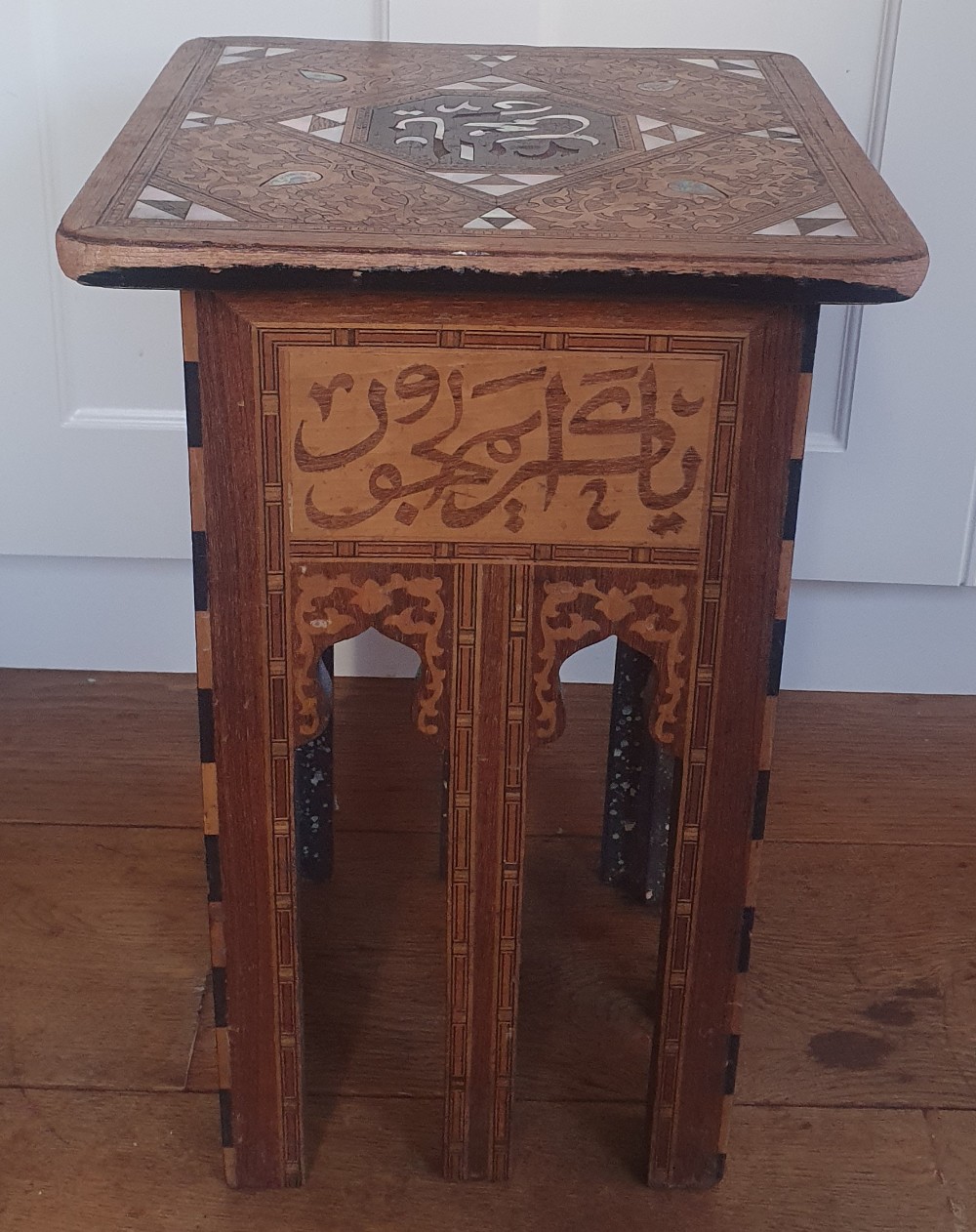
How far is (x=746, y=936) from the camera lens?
0.97 metres

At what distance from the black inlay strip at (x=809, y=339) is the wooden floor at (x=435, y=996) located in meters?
0.58

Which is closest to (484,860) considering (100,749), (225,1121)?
(225,1121)

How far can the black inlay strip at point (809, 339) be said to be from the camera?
811 mm

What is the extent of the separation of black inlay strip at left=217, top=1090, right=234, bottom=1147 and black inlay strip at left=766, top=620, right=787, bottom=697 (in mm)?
455

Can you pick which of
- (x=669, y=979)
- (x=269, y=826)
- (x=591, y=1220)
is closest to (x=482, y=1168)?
(x=591, y=1220)

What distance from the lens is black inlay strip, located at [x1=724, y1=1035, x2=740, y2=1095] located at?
100cm

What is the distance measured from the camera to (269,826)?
0.94 meters

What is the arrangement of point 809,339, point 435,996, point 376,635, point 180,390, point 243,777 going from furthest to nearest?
point 376,635 < point 180,390 < point 435,996 < point 243,777 < point 809,339

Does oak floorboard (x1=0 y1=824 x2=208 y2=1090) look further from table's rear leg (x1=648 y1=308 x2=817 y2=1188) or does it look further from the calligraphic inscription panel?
the calligraphic inscription panel

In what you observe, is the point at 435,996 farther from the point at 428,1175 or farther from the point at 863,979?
the point at 863,979

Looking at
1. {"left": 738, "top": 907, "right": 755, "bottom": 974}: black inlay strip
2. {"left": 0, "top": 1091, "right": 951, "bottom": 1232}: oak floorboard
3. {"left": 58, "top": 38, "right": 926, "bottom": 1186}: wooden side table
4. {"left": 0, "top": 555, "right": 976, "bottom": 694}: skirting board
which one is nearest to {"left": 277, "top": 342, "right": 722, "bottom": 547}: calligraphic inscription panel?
{"left": 58, "top": 38, "right": 926, "bottom": 1186}: wooden side table

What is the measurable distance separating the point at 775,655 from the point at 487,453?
0.71 ft

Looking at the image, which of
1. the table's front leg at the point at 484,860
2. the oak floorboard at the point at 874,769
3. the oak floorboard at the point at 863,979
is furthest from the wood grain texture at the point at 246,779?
the oak floorboard at the point at 874,769

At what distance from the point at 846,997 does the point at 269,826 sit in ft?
1.81
